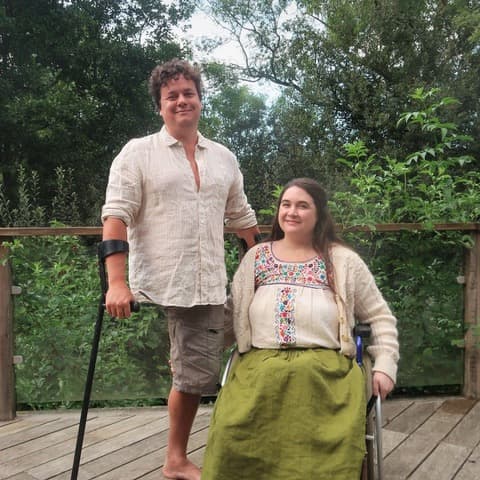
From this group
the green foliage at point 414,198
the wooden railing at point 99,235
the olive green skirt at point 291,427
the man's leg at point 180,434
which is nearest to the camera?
the olive green skirt at point 291,427

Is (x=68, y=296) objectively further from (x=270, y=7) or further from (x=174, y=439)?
(x=270, y=7)

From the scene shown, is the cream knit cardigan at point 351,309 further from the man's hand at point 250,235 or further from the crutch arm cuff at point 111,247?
the crutch arm cuff at point 111,247

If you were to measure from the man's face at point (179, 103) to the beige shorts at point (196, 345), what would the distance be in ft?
2.02

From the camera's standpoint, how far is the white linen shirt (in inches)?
63.6

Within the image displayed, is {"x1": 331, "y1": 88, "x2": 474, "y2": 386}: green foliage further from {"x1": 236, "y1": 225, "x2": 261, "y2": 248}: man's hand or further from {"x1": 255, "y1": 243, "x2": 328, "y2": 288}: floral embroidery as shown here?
{"x1": 255, "y1": 243, "x2": 328, "y2": 288}: floral embroidery

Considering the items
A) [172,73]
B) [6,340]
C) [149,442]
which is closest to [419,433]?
[149,442]

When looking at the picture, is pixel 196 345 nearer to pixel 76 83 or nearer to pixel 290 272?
pixel 290 272

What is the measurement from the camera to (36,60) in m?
10.1

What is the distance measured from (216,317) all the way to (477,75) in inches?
335

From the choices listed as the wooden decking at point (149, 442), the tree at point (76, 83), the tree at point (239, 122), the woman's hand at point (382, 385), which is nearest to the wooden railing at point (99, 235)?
the wooden decking at point (149, 442)

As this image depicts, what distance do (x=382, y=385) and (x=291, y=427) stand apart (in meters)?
0.33

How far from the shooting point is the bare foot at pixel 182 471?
186cm

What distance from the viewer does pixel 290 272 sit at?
1696mm

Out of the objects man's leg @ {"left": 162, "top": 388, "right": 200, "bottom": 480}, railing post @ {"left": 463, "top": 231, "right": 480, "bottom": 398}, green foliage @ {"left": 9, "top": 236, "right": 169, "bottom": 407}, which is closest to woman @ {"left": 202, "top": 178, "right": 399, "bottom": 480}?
man's leg @ {"left": 162, "top": 388, "right": 200, "bottom": 480}
